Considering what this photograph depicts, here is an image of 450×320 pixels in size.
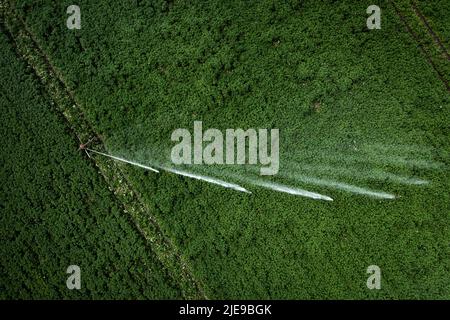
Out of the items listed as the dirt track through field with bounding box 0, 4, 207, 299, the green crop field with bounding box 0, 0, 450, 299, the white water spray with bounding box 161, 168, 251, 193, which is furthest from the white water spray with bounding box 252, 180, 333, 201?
the dirt track through field with bounding box 0, 4, 207, 299

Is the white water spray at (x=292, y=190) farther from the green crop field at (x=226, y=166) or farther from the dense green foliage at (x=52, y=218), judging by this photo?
the dense green foliage at (x=52, y=218)

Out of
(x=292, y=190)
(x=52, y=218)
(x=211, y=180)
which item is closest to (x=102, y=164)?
(x=52, y=218)

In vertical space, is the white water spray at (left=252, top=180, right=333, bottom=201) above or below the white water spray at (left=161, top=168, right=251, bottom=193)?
below

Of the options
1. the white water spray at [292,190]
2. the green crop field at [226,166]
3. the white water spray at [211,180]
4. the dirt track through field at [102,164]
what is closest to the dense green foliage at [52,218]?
the green crop field at [226,166]

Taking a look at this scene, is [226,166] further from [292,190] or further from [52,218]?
[52,218]

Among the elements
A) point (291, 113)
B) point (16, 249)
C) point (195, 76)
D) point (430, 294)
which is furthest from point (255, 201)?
point (16, 249)

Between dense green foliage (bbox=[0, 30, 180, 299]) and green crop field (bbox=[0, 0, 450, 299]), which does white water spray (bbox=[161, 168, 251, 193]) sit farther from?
dense green foliage (bbox=[0, 30, 180, 299])
